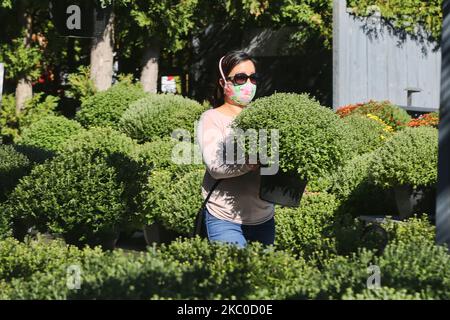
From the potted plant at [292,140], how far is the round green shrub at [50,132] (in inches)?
362

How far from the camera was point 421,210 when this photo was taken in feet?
28.3

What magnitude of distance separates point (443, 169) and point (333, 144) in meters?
0.70

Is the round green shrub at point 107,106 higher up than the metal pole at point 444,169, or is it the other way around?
the round green shrub at point 107,106

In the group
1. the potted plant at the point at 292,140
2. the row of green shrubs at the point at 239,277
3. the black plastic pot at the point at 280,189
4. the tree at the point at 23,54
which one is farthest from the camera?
the tree at the point at 23,54

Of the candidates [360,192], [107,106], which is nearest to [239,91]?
[360,192]

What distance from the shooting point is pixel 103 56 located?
1564 cm

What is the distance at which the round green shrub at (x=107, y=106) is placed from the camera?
14.1 meters

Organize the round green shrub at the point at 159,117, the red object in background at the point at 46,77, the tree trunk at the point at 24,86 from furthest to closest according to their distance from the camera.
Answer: the red object in background at the point at 46,77
the tree trunk at the point at 24,86
the round green shrub at the point at 159,117

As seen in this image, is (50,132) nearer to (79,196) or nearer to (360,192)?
(360,192)

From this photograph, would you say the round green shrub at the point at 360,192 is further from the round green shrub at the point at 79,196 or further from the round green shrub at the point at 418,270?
the round green shrub at the point at 418,270

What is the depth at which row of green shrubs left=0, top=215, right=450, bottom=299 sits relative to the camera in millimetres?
3668

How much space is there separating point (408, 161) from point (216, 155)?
4.08 meters

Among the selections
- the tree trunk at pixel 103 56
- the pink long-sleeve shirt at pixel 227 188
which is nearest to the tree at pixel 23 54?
the tree trunk at pixel 103 56

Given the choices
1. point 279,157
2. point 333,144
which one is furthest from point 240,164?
point 333,144
